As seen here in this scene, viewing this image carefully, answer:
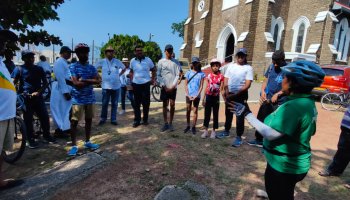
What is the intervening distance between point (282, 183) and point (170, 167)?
2.12 m

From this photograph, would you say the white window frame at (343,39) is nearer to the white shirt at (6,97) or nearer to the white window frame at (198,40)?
the white window frame at (198,40)

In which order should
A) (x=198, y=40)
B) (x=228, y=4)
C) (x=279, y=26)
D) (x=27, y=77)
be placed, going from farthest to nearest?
(x=198, y=40) < (x=228, y=4) < (x=279, y=26) < (x=27, y=77)

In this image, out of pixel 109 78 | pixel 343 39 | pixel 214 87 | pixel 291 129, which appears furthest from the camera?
pixel 343 39

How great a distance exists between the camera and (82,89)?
4.20m

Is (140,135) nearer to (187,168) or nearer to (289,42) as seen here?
(187,168)

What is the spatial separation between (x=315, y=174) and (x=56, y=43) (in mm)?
4711

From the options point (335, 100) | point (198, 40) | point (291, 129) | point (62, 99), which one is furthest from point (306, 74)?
point (198, 40)

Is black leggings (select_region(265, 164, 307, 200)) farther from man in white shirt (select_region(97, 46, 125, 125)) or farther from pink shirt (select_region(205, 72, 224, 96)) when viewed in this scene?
man in white shirt (select_region(97, 46, 125, 125))

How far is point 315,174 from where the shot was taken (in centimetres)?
398

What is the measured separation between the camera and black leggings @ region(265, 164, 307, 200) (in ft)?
6.53

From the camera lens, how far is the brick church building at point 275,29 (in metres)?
19.8

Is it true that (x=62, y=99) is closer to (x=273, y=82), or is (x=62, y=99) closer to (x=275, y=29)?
(x=273, y=82)

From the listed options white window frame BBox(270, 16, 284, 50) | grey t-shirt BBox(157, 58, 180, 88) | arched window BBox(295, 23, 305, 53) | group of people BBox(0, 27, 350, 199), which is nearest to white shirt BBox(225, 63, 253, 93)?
group of people BBox(0, 27, 350, 199)

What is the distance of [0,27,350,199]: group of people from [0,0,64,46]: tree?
56 cm
